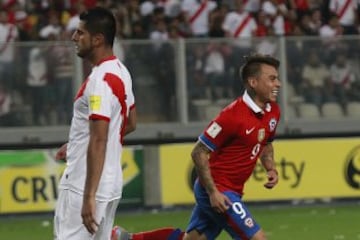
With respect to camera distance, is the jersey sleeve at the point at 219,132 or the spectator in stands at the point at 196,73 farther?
the spectator in stands at the point at 196,73

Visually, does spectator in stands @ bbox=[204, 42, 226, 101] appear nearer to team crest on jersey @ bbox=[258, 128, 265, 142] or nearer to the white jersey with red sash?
team crest on jersey @ bbox=[258, 128, 265, 142]

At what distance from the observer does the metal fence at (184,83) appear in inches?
744

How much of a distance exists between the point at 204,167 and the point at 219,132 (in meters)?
0.30

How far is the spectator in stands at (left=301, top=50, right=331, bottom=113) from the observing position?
2008 cm

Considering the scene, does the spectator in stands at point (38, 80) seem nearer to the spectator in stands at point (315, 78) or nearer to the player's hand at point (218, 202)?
the spectator in stands at point (315, 78)

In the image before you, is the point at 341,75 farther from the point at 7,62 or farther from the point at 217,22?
the point at 7,62

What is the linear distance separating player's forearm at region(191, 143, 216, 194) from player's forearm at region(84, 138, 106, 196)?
235cm

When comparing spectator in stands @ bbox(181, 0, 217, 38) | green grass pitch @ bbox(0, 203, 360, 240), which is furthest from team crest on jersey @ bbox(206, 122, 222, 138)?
spectator in stands @ bbox(181, 0, 217, 38)

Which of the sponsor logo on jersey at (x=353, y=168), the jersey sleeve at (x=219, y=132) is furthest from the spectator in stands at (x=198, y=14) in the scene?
the jersey sleeve at (x=219, y=132)

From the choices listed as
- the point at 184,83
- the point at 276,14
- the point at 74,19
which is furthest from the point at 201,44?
the point at 276,14

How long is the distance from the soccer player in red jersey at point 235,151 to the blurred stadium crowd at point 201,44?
9466 mm

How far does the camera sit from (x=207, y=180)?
927cm

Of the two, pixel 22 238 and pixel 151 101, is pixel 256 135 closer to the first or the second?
pixel 22 238

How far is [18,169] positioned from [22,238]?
3146mm
